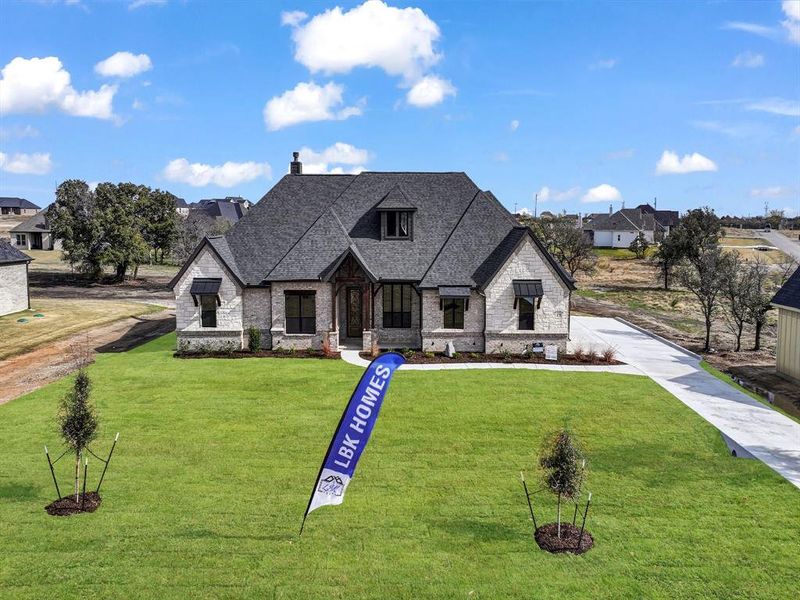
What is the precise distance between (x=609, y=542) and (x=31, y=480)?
45.5 ft

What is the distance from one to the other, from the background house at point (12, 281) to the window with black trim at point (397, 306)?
29.7 m

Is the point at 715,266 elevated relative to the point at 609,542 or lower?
elevated

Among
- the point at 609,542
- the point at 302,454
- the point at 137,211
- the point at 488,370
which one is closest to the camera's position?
the point at 609,542

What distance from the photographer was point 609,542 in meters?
11.4

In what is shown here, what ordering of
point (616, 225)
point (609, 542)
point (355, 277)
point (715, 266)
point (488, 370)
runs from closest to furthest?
point (609, 542)
point (488, 370)
point (355, 277)
point (715, 266)
point (616, 225)

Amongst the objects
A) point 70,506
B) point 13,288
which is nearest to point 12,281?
point 13,288

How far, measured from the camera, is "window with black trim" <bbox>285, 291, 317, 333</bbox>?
29.0m

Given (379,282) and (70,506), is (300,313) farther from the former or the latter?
(70,506)

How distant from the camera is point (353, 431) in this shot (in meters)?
10.8

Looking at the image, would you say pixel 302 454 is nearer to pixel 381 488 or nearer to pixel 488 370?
pixel 381 488

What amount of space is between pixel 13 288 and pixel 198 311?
895 inches

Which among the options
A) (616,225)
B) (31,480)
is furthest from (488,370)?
(616,225)

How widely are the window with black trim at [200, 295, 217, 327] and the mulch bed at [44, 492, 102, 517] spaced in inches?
636

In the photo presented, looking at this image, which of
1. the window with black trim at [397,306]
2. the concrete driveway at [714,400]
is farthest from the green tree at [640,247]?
the window with black trim at [397,306]
